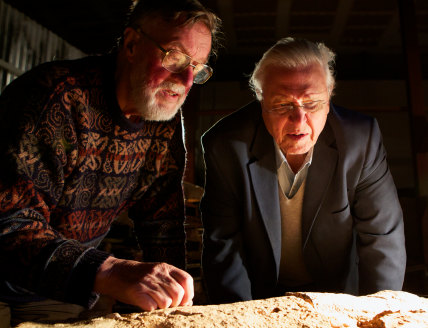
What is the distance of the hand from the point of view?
126 cm

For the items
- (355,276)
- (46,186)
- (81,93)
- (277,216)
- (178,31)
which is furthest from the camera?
(355,276)

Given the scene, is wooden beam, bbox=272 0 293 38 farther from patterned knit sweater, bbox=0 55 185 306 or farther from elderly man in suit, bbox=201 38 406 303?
patterned knit sweater, bbox=0 55 185 306

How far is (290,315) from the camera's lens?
3.79ft

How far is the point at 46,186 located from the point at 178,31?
101 centimetres

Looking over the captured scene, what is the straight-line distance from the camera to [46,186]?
1.64 metres

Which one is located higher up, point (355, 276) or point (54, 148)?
point (54, 148)

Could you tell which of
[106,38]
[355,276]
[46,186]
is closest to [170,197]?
[46,186]

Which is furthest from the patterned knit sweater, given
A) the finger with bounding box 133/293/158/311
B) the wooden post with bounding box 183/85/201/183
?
the wooden post with bounding box 183/85/201/183

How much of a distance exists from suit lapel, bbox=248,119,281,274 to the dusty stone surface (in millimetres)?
781

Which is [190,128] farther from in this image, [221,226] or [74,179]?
[74,179]

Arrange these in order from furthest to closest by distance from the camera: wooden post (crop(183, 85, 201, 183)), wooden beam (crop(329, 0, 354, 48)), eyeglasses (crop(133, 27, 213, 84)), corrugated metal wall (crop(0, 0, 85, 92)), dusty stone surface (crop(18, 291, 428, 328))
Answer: wooden beam (crop(329, 0, 354, 48)) → wooden post (crop(183, 85, 201, 183)) → corrugated metal wall (crop(0, 0, 85, 92)) → eyeglasses (crop(133, 27, 213, 84)) → dusty stone surface (crop(18, 291, 428, 328))

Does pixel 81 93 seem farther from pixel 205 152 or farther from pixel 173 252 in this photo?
pixel 173 252

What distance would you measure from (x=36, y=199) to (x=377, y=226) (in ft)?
5.69

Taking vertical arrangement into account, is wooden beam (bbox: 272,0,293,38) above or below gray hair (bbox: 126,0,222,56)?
above
